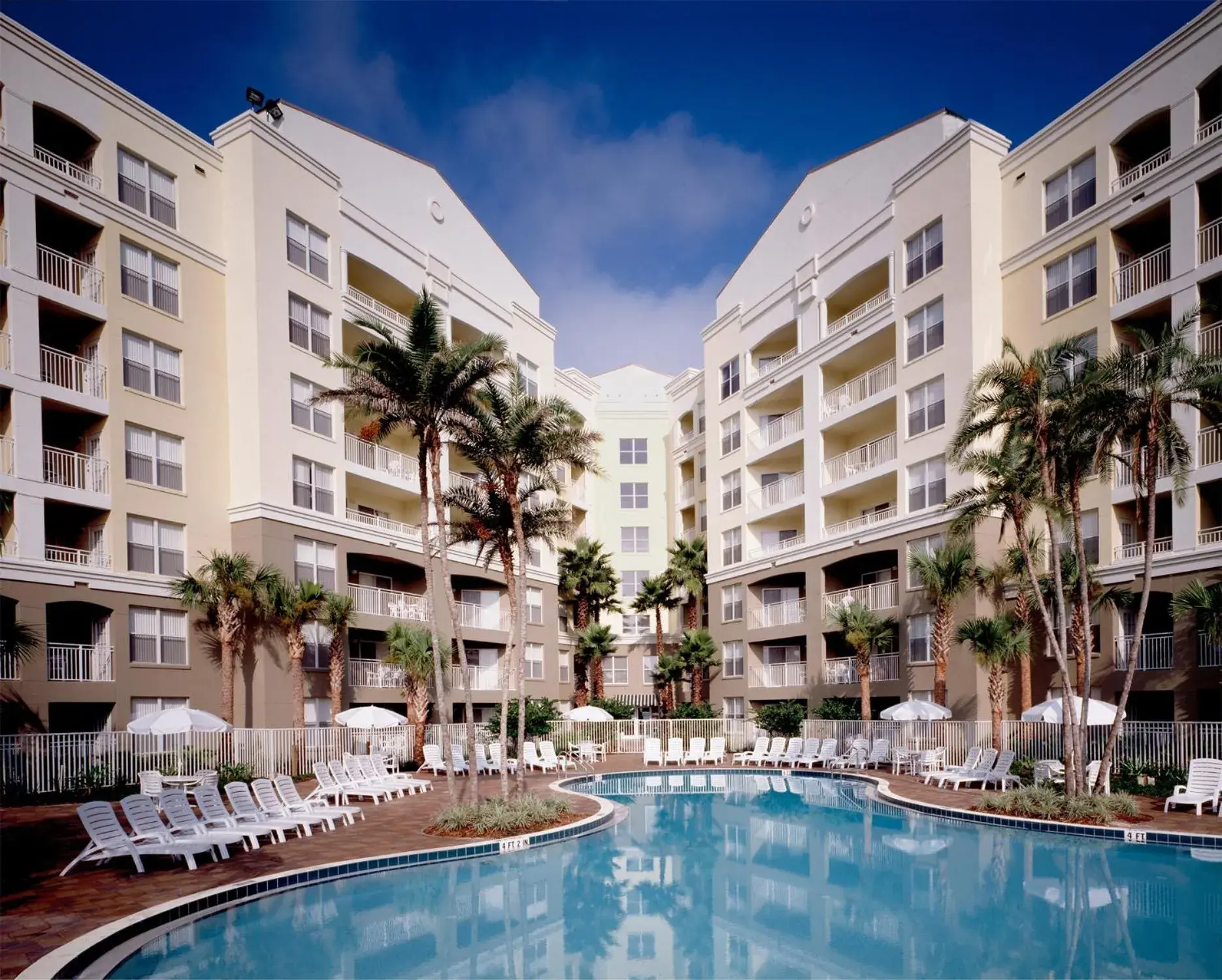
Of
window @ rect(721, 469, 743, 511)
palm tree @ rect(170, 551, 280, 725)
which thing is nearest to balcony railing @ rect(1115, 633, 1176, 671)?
window @ rect(721, 469, 743, 511)

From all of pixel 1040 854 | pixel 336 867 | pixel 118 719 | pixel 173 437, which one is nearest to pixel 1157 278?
pixel 1040 854

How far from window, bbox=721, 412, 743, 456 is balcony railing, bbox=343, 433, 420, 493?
534 inches

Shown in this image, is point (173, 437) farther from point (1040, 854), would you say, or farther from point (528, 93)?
point (1040, 854)

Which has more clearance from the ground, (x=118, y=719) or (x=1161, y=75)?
(x=1161, y=75)

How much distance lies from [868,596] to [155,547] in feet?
71.6

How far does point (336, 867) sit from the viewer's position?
13.0 meters

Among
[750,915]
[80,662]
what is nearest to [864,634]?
[750,915]

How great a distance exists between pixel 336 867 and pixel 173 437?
16.1 metres

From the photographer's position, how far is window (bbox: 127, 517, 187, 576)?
23844 millimetres

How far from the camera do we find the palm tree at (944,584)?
24.9 meters

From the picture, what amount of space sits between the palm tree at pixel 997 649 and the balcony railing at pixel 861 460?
26.4 ft

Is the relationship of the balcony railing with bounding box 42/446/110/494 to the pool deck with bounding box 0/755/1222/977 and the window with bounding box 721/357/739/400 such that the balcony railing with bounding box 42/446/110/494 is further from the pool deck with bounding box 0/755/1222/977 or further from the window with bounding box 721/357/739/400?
the window with bounding box 721/357/739/400

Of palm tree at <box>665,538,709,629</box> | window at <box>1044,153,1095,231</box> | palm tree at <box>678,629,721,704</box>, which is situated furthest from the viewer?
palm tree at <box>665,538,709,629</box>

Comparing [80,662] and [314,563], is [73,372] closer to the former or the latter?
[80,662]
